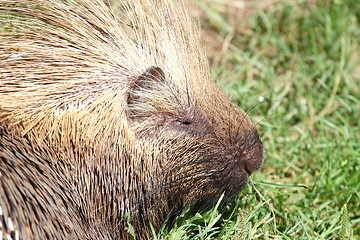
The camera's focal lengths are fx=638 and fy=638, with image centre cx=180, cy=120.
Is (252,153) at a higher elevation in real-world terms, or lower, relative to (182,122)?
lower

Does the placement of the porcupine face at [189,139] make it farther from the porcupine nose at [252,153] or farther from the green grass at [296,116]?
the green grass at [296,116]

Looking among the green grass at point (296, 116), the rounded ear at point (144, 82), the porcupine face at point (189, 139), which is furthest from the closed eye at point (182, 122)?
the green grass at point (296, 116)

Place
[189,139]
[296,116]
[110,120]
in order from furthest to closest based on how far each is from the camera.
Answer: [296,116] < [189,139] < [110,120]

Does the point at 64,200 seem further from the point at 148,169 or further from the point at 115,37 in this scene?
the point at 115,37

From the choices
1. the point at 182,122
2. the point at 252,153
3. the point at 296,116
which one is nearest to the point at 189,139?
the point at 182,122

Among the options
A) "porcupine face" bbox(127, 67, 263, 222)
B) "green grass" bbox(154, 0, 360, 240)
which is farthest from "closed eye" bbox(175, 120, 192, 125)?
"green grass" bbox(154, 0, 360, 240)

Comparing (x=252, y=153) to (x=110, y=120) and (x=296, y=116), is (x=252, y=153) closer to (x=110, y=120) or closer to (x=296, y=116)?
(x=110, y=120)
